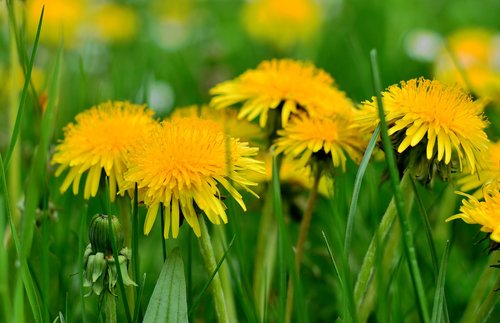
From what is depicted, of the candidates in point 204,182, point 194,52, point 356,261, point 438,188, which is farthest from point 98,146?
point 194,52

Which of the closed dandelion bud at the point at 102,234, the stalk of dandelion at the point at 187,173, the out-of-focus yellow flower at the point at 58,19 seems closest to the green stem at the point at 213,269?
the stalk of dandelion at the point at 187,173

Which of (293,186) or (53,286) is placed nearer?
(53,286)

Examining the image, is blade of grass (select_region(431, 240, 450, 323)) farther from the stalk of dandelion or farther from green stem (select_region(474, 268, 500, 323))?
the stalk of dandelion

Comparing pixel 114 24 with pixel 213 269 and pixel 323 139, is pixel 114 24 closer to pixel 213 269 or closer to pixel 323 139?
pixel 323 139

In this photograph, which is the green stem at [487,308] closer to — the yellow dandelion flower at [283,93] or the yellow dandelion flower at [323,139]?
the yellow dandelion flower at [323,139]

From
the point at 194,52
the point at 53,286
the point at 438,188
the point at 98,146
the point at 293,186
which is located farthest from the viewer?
the point at 194,52

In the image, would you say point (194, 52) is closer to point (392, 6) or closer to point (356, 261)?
point (392, 6)
